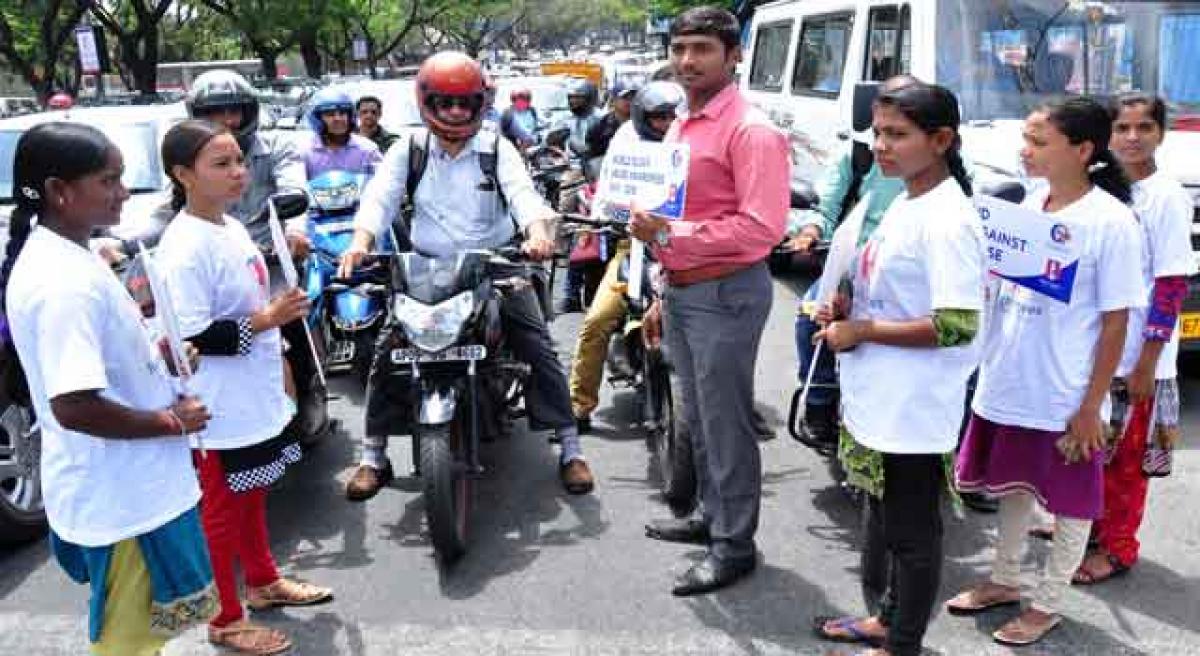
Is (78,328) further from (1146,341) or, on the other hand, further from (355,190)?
(355,190)

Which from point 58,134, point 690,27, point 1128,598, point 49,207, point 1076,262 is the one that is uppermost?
point 690,27

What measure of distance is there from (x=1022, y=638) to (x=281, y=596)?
8.02ft

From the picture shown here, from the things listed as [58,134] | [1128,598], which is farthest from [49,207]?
[1128,598]

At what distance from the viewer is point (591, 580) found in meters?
3.90

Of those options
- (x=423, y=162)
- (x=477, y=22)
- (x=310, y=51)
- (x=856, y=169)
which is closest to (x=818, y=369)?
(x=856, y=169)

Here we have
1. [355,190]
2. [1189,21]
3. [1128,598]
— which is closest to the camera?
[1128,598]

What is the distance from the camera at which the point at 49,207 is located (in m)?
2.45

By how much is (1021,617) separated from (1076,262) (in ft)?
3.82

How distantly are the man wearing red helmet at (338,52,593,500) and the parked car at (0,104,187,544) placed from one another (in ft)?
3.48

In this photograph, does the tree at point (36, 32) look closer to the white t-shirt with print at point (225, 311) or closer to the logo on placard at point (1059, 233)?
the white t-shirt with print at point (225, 311)

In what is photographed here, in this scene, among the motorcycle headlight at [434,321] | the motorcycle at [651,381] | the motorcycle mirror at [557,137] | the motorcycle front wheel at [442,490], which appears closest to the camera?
the motorcycle front wheel at [442,490]

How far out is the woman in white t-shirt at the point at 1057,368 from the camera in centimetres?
308

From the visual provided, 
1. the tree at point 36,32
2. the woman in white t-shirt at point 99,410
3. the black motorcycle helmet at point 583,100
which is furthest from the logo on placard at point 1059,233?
the tree at point 36,32

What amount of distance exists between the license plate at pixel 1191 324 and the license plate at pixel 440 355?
3514mm
